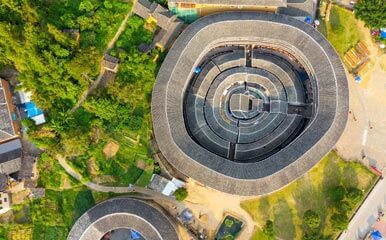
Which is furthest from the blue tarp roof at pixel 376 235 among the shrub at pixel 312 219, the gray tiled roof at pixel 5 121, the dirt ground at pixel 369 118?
the gray tiled roof at pixel 5 121

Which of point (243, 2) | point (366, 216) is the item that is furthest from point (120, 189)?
point (366, 216)

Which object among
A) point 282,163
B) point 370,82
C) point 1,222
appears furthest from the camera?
point 370,82

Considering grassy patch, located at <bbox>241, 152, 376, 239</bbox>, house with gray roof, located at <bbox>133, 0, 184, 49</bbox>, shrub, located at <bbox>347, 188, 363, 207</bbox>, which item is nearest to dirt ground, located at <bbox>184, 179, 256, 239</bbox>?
grassy patch, located at <bbox>241, 152, 376, 239</bbox>

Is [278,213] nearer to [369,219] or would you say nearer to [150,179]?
[369,219]

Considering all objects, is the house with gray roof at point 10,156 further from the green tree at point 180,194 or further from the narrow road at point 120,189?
the green tree at point 180,194

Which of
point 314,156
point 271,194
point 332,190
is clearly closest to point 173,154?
point 271,194

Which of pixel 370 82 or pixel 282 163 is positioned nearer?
pixel 282 163
